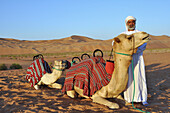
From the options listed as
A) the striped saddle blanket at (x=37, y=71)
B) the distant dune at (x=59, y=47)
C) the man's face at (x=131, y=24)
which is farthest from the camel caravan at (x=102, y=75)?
the distant dune at (x=59, y=47)

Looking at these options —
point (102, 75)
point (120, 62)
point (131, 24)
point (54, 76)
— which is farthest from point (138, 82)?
point (54, 76)

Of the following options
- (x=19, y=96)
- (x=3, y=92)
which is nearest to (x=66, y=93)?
(x=19, y=96)

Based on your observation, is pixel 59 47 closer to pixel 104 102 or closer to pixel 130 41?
pixel 104 102

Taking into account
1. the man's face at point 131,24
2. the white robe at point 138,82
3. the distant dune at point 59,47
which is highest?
the distant dune at point 59,47

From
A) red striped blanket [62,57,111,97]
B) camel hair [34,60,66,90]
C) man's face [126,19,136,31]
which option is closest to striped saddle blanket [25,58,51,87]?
camel hair [34,60,66,90]

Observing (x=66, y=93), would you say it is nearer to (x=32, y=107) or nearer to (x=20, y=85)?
(x=32, y=107)

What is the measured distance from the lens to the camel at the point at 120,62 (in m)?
3.35

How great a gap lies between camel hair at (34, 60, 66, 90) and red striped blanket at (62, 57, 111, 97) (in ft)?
2.21

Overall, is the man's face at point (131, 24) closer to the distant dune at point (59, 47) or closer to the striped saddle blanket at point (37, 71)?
the striped saddle blanket at point (37, 71)

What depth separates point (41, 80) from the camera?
584 cm

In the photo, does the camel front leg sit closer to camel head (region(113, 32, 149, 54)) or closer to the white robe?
the white robe

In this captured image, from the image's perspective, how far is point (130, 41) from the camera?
3375 millimetres

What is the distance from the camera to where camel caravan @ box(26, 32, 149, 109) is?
342 centimetres

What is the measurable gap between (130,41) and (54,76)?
2934 mm
